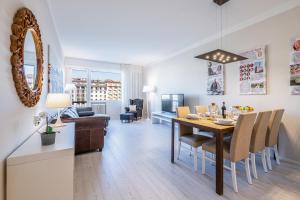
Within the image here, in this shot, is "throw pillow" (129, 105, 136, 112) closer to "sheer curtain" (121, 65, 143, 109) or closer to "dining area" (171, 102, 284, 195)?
"sheer curtain" (121, 65, 143, 109)

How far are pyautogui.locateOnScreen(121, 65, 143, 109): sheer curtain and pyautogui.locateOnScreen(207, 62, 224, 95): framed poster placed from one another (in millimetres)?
4263

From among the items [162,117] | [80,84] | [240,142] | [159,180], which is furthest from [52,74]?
[80,84]

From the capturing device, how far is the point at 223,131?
6.35 feet

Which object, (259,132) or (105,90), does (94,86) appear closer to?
(105,90)


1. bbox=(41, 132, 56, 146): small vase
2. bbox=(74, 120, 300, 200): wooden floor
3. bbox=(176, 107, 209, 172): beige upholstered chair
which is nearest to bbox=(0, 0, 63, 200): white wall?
bbox=(41, 132, 56, 146): small vase

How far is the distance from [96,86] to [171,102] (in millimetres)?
3930

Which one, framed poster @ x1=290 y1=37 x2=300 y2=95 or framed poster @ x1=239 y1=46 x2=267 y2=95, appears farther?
framed poster @ x1=239 y1=46 x2=267 y2=95

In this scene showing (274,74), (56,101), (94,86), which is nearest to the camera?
(56,101)

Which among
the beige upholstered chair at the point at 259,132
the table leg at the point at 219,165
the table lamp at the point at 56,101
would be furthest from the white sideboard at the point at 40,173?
the beige upholstered chair at the point at 259,132

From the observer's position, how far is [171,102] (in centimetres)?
548

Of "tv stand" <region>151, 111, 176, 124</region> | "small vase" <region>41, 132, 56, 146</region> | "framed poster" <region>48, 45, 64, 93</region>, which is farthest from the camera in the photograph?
"tv stand" <region>151, 111, 176, 124</region>

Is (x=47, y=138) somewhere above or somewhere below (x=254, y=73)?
below

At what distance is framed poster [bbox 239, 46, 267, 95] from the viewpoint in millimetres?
3076

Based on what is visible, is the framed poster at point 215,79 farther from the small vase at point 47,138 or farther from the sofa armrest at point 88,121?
the small vase at point 47,138
